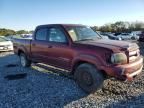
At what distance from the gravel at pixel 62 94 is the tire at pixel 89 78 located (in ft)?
0.66

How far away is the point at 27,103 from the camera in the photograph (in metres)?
5.09

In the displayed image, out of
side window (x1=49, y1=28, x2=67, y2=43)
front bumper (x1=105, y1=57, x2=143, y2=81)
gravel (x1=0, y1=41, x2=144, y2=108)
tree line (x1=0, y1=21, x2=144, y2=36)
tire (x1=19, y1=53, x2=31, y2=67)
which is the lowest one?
gravel (x1=0, y1=41, x2=144, y2=108)

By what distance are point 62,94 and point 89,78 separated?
0.85 meters

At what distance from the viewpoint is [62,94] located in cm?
564

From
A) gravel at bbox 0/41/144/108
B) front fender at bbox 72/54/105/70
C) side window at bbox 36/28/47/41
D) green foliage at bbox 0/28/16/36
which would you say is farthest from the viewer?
green foliage at bbox 0/28/16/36

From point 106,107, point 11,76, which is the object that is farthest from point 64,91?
point 11,76

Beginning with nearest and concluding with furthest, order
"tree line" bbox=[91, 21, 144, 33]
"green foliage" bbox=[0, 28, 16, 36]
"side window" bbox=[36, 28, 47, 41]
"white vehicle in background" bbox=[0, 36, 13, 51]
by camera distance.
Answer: "side window" bbox=[36, 28, 47, 41]
"white vehicle in background" bbox=[0, 36, 13, 51]
"green foliage" bbox=[0, 28, 16, 36]
"tree line" bbox=[91, 21, 144, 33]

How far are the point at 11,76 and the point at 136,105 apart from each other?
16.2ft

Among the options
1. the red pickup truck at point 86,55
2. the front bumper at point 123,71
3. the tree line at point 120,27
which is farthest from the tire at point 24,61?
the tree line at point 120,27

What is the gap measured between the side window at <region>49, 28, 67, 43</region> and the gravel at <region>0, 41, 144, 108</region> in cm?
136

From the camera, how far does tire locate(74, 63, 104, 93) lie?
5.39m

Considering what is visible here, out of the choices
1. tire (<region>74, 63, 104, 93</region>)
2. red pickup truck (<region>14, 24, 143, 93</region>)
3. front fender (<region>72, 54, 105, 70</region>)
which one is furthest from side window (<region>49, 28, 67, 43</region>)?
tire (<region>74, 63, 104, 93</region>)

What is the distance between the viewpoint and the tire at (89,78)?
212 inches

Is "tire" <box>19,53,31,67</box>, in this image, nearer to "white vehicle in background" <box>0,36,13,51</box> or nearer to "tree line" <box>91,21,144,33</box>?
"white vehicle in background" <box>0,36,13,51</box>
